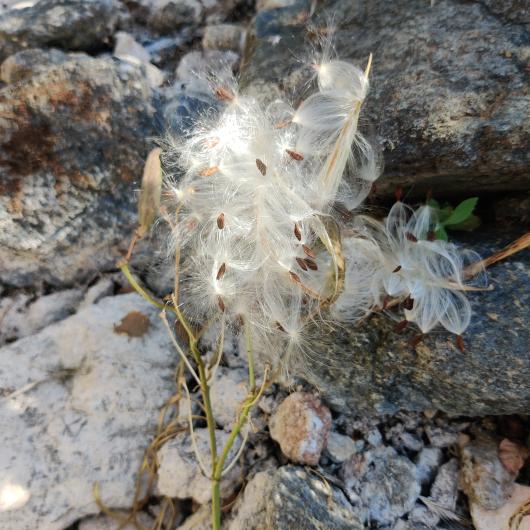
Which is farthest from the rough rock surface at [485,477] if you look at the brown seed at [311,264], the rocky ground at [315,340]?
the brown seed at [311,264]

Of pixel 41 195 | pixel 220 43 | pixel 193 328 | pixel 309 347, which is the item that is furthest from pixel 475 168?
pixel 41 195

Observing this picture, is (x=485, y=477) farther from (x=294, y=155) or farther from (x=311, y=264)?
(x=294, y=155)

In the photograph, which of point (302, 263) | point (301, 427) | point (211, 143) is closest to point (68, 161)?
point (211, 143)

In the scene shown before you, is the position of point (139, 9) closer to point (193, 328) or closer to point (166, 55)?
point (166, 55)

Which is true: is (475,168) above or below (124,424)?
above

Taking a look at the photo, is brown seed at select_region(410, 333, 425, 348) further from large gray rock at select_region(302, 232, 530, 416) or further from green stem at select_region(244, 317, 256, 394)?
green stem at select_region(244, 317, 256, 394)

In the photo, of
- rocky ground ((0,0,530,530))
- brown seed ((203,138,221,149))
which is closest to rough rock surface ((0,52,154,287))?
rocky ground ((0,0,530,530))

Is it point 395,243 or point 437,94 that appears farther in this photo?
point 395,243

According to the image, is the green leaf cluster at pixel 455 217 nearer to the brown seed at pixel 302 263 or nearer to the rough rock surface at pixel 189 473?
the brown seed at pixel 302 263
